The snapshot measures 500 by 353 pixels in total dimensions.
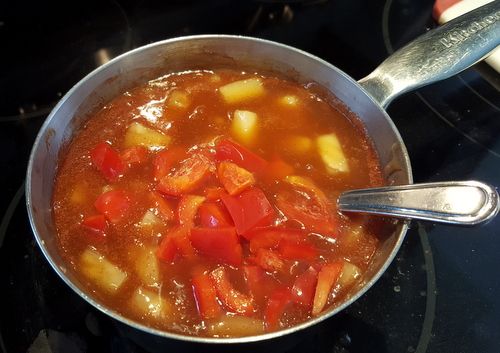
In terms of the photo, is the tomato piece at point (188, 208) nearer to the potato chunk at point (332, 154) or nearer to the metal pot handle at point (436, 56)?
the potato chunk at point (332, 154)

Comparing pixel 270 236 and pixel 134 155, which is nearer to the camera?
pixel 270 236

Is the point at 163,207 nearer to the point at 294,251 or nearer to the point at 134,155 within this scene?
the point at 134,155

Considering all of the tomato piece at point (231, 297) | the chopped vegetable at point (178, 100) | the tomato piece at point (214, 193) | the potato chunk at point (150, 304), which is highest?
the chopped vegetable at point (178, 100)

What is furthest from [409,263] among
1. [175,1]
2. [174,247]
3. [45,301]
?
[175,1]

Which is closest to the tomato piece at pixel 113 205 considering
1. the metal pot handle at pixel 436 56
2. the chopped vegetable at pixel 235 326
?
the chopped vegetable at pixel 235 326

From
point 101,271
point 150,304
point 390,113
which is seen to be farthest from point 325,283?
point 390,113

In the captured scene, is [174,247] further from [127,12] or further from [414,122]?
[127,12]
